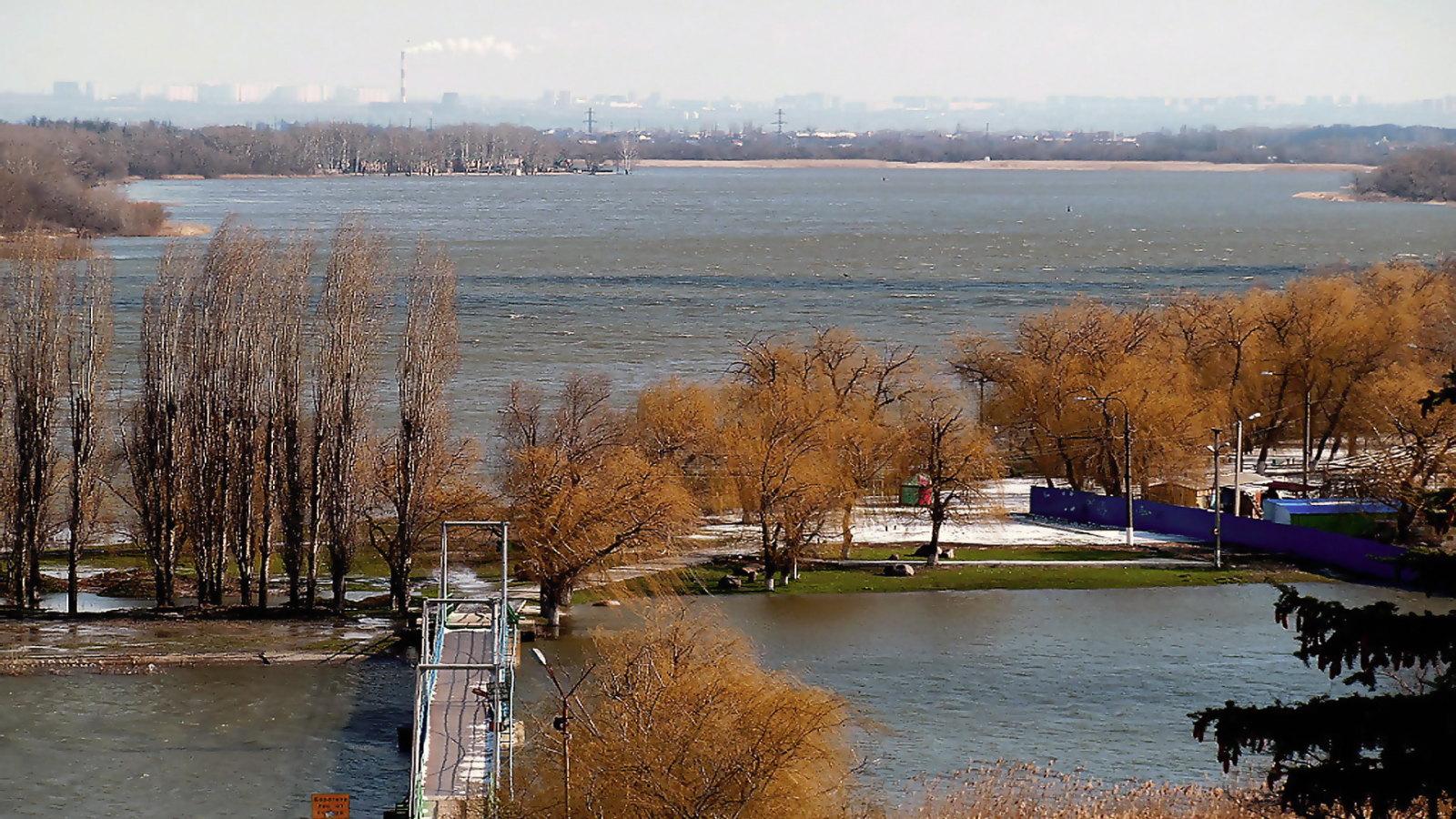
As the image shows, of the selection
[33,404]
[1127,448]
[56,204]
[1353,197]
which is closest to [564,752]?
[33,404]

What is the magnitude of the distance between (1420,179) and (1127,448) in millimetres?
165095

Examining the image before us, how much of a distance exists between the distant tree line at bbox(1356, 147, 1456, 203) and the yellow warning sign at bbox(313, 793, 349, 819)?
175018 mm

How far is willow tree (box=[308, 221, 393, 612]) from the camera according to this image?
86.9 feet

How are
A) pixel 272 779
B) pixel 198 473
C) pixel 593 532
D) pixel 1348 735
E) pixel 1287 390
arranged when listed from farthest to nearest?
pixel 1287 390, pixel 198 473, pixel 593 532, pixel 272 779, pixel 1348 735

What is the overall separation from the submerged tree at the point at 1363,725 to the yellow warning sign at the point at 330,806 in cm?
1074

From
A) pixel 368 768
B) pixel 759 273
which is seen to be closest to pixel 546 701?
pixel 368 768

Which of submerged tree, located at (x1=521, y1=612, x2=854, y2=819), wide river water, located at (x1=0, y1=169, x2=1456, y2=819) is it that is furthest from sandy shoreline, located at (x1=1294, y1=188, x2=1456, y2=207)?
submerged tree, located at (x1=521, y1=612, x2=854, y2=819)

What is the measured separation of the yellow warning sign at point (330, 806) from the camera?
16.4 meters

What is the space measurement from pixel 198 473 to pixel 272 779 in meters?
9.21

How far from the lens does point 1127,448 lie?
31.4 metres

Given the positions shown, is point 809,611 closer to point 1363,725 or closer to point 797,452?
point 797,452

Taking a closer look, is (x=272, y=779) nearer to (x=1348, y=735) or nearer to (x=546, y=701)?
(x=546, y=701)

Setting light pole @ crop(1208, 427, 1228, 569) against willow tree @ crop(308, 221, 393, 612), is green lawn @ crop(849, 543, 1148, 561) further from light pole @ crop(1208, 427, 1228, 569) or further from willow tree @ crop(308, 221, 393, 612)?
willow tree @ crop(308, 221, 393, 612)

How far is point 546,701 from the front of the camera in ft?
65.6
